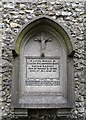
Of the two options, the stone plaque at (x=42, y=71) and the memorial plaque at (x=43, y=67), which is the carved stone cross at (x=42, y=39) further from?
the stone plaque at (x=42, y=71)

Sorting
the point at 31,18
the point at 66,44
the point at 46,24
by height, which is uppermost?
the point at 31,18

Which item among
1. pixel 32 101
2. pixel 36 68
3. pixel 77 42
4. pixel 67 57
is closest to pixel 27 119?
pixel 32 101

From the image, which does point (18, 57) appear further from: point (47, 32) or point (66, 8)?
point (66, 8)

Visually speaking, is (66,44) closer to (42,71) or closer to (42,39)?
(42,39)

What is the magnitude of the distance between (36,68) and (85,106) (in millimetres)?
866

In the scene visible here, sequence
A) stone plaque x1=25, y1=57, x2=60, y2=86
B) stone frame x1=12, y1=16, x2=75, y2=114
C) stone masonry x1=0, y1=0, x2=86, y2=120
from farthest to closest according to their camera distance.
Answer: stone masonry x1=0, y1=0, x2=86, y2=120, stone plaque x1=25, y1=57, x2=60, y2=86, stone frame x1=12, y1=16, x2=75, y2=114

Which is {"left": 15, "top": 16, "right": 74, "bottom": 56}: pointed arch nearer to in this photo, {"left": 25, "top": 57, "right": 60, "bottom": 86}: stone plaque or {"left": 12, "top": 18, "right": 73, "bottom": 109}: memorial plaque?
{"left": 12, "top": 18, "right": 73, "bottom": 109}: memorial plaque

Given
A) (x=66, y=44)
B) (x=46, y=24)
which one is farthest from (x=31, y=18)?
(x=66, y=44)

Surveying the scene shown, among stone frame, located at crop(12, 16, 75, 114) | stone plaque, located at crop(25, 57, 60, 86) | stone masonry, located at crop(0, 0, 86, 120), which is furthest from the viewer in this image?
stone masonry, located at crop(0, 0, 86, 120)

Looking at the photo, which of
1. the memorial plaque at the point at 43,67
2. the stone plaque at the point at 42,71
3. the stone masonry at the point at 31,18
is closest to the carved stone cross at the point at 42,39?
the memorial plaque at the point at 43,67

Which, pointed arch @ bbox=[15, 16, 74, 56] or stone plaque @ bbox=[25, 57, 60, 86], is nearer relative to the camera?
pointed arch @ bbox=[15, 16, 74, 56]

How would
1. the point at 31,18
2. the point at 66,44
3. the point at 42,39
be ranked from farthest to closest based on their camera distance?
1. the point at 31,18
2. the point at 42,39
3. the point at 66,44

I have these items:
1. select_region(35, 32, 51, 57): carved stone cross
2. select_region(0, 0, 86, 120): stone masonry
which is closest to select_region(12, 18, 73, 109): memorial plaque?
select_region(35, 32, 51, 57): carved stone cross

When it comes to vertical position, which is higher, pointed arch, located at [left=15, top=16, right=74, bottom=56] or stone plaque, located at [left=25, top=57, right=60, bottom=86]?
pointed arch, located at [left=15, top=16, right=74, bottom=56]
